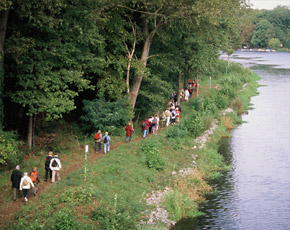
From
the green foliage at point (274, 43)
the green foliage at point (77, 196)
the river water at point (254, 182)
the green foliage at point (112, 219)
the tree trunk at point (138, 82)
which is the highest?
the green foliage at point (274, 43)

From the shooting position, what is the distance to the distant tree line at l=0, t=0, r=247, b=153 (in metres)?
22.1

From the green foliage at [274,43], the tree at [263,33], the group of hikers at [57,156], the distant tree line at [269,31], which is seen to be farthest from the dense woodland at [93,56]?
the tree at [263,33]

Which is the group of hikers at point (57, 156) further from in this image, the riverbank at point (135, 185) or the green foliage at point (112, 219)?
the green foliage at point (112, 219)

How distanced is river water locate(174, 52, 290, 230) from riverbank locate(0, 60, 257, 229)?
0.93 meters

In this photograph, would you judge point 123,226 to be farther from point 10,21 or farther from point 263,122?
point 263,122

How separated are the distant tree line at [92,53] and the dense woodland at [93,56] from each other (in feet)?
0.17

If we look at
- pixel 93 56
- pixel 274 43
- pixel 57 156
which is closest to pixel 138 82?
pixel 93 56

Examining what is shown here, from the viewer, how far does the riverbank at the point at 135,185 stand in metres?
17.3

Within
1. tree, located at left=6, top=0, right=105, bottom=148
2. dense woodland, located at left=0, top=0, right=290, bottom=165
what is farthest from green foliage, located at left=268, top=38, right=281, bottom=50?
tree, located at left=6, top=0, right=105, bottom=148

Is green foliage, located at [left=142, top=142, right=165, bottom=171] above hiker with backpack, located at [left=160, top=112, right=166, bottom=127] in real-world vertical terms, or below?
below

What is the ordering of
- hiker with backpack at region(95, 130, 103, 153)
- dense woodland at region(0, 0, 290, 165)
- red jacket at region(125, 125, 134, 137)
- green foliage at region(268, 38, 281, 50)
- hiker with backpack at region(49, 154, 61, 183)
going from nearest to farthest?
hiker with backpack at region(49, 154, 61, 183) < dense woodland at region(0, 0, 290, 165) < hiker with backpack at region(95, 130, 103, 153) < red jacket at region(125, 125, 134, 137) < green foliage at region(268, 38, 281, 50)

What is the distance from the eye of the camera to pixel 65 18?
77.3 feet

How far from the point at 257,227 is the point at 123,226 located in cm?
691

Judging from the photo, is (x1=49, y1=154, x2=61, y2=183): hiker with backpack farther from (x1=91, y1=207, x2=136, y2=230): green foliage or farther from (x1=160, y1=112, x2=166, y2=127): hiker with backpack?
(x1=160, y1=112, x2=166, y2=127): hiker with backpack
